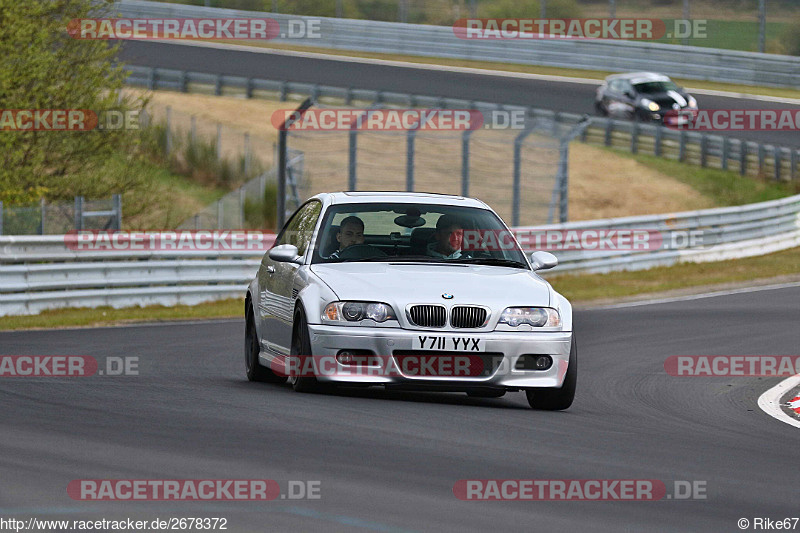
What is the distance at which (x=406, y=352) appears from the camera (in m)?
9.82

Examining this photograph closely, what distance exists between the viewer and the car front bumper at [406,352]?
9805 mm

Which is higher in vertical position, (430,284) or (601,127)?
(430,284)

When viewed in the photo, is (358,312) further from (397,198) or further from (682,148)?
(682,148)

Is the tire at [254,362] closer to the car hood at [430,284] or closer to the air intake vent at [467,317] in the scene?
the car hood at [430,284]

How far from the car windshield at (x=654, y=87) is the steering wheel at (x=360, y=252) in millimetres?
34482

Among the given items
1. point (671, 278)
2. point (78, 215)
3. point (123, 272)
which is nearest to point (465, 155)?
point (671, 278)

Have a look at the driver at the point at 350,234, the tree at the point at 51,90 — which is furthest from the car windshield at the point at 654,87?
the driver at the point at 350,234

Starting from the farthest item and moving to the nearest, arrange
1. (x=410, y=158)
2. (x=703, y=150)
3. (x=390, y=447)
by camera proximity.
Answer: (x=703, y=150) < (x=410, y=158) < (x=390, y=447)

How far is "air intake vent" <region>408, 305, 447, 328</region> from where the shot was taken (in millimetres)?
9859

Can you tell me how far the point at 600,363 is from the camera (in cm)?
1430

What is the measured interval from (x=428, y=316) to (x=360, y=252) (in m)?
1.15

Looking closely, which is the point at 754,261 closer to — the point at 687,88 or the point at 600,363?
the point at 600,363

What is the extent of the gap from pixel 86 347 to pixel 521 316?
6158 millimetres

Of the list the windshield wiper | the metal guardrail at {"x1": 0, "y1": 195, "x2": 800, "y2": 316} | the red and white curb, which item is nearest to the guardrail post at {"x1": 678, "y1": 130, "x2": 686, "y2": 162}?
the metal guardrail at {"x1": 0, "y1": 195, "x2": 800, "y2": 316}
